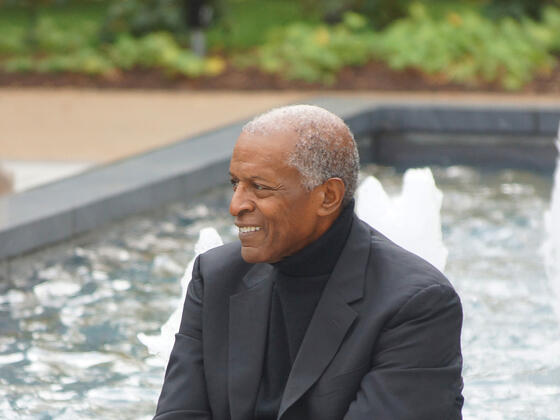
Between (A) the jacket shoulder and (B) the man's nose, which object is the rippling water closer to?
(A) the jacket shoulder

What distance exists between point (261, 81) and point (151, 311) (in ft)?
29.5

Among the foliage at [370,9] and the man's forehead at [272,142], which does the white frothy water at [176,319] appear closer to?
the man's forehead at [272,142]

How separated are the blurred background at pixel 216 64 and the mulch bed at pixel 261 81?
0.02 m

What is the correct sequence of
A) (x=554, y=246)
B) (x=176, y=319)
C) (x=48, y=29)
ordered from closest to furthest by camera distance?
(x=176, y=319) < (x=554, y=246) < (x=48, y=29)

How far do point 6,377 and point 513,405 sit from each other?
216cm

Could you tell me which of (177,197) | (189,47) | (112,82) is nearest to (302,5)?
(189,47)

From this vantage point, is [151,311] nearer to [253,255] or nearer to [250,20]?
[253,255]

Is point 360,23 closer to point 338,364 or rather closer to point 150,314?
point 150,314

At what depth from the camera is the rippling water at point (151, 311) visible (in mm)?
4965

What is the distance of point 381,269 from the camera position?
278 cm

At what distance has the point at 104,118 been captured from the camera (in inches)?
498

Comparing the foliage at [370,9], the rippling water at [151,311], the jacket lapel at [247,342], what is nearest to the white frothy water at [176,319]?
the rippling water at [151,311]

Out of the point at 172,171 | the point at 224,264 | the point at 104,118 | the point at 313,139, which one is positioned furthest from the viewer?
the point at 104,118

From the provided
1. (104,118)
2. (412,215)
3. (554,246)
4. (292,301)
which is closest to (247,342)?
(292,301)
